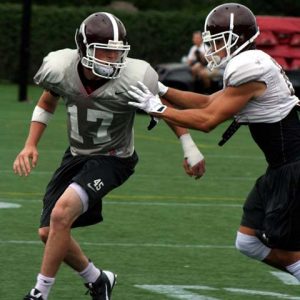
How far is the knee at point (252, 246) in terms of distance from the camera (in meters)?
6.52

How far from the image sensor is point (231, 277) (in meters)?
7.52

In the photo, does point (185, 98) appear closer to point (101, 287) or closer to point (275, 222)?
point (275, 222)

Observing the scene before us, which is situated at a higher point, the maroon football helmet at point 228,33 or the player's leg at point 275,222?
the maroon football helmet at point 228,33

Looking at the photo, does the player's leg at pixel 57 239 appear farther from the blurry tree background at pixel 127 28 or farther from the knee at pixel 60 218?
the blurry tree background at pixel 127 28

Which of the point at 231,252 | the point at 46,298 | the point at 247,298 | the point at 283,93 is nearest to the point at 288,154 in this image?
the point at 283,93

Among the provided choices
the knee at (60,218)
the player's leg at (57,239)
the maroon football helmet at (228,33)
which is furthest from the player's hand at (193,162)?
the knee at (60,218)

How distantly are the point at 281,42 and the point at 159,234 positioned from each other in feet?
42.5

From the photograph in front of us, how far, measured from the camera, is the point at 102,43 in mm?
6480

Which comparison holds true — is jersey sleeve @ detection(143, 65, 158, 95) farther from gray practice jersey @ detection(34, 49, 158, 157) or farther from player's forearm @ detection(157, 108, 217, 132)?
player's forearm @ detection(157, 108, 217, 132)

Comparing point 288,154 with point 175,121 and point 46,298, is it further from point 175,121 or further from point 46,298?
point 46,298

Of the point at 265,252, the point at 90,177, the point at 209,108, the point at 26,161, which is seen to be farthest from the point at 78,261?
the point at 209,108

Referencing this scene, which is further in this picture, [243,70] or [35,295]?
[35,295]

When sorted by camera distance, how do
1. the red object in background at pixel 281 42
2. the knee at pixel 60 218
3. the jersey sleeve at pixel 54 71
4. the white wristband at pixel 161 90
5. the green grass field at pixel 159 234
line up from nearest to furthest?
the knee at pixel 60 218 → the jersey sleeve at pixel 54 71 → the white wristband at pixel 161 90 → the green grass field at pixel 159 234 → the red object in background at pixel 281 42

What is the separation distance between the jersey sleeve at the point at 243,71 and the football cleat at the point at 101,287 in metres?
1.38
